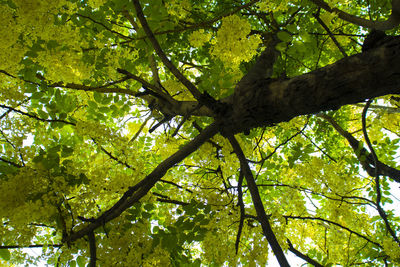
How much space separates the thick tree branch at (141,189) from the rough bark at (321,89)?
24 cm

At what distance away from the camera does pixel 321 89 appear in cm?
161

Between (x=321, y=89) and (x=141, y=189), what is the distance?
4.44 ft

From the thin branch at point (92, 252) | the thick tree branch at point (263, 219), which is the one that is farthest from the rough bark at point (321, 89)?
the thin branch at point (92, 252)

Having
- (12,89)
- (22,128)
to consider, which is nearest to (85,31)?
(12,89)

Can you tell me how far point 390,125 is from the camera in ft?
13.9

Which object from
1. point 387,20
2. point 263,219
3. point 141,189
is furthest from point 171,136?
point 387,20

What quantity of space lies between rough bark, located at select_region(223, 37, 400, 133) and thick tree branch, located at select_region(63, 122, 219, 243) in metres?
0.24

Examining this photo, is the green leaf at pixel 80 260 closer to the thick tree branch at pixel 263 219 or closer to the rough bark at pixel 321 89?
the thick tree branch at pixel 263 219

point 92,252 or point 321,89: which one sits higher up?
point 321,89

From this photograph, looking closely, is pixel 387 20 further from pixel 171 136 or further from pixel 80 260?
pixel 80 260

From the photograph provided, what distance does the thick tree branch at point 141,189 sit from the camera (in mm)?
1898

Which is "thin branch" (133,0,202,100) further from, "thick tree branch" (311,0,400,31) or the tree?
"thick tree branch" (311,0,400,31)

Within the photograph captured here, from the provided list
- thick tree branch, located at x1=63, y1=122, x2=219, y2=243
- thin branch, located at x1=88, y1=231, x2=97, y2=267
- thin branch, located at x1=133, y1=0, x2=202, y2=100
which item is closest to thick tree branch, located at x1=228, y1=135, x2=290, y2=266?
thick tree branch, located at x1=63, y1=122, x2=219, y2=243

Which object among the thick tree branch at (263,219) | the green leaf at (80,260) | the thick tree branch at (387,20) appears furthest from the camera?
the green leaf at (80,260)
